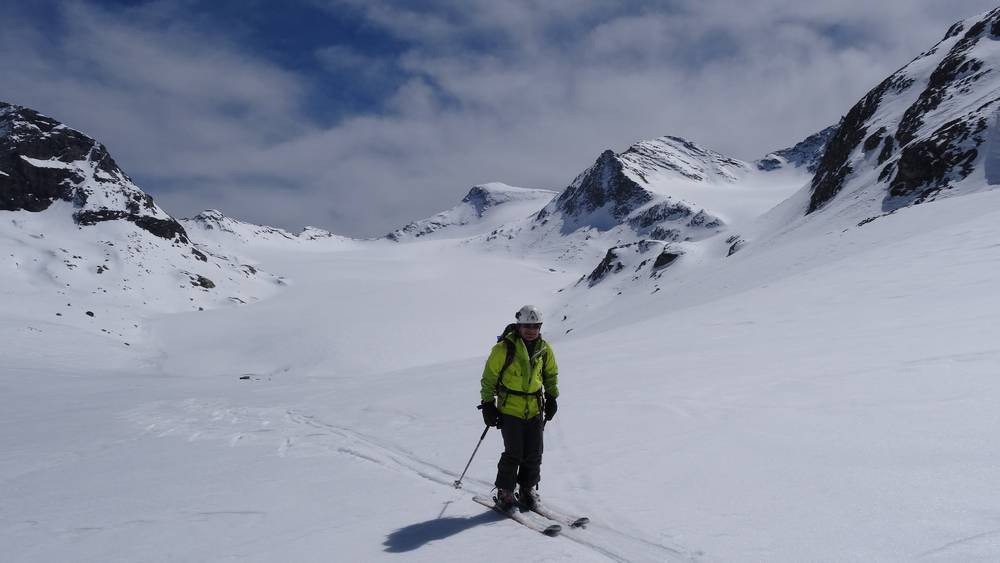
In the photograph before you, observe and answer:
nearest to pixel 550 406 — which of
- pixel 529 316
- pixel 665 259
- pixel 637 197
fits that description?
pixel 529 316

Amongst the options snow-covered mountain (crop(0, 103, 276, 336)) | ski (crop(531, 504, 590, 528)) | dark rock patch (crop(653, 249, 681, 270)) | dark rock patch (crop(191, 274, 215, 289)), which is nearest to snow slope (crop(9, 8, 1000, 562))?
ski (crop(531, 504, 590, 528))

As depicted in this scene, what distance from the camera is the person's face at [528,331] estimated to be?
6.21 meters

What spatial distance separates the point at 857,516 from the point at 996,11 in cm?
7442

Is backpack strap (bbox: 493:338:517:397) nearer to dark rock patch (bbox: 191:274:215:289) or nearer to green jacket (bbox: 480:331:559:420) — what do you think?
green jacket (bbox: 480:331:559:420)

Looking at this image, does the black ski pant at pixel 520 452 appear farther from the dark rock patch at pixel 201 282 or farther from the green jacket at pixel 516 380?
the dark rock patch at pixel 201 282

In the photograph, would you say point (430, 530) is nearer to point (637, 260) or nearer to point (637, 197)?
point (637, 260)

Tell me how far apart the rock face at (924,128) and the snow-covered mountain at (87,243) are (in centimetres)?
6730

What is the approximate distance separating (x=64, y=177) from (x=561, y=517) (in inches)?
4100

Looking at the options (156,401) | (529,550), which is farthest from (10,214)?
(529,550)

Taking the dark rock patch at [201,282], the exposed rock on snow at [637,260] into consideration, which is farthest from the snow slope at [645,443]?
the dark rock patch at [201,282]

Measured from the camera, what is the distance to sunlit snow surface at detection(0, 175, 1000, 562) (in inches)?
201

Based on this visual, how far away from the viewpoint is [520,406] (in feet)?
20.6

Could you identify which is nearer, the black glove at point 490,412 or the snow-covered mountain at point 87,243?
the black glove at point 490,412

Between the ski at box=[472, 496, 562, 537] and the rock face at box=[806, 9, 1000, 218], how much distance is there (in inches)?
1575
